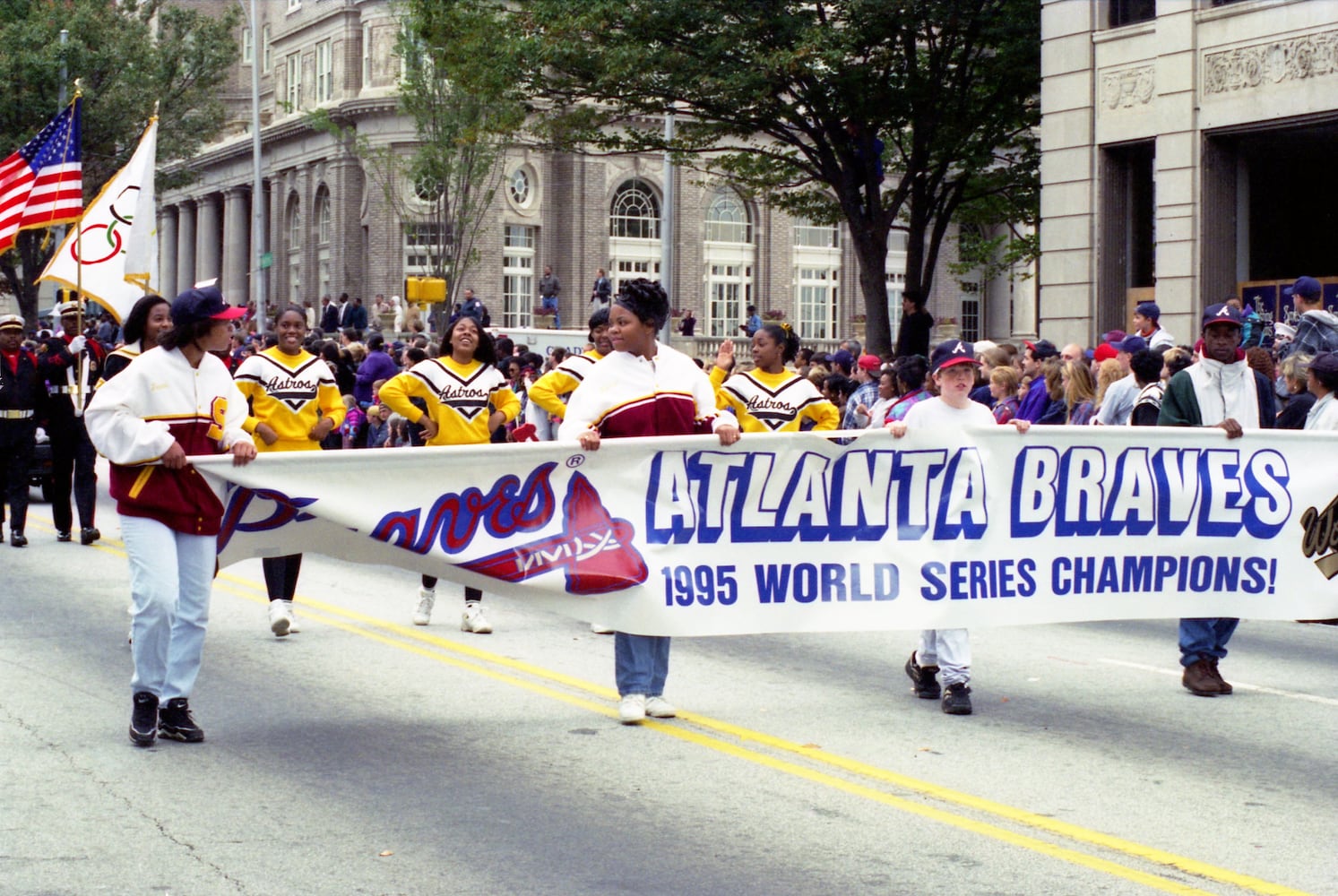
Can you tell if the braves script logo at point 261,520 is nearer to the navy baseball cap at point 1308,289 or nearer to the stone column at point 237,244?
the navy baseball cap at point 1308,289

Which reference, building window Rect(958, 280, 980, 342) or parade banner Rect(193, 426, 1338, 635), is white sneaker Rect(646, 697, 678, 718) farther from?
building window Rect(958, 280, 980, 342)

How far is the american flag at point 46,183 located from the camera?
70.4 feet

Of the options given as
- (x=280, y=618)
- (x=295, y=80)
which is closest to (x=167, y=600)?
(x=280, y=618)

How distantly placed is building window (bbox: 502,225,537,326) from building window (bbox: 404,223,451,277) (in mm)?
2938

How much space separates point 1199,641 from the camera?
30.2 feet

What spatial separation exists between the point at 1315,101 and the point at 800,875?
18.9 m

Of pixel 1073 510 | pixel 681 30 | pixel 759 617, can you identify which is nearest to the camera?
pixel 759 617

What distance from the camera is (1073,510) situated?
8953mm

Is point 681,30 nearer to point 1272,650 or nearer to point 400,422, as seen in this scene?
point 400,422

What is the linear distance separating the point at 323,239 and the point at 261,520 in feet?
191

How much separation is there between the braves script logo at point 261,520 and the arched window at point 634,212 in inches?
2173

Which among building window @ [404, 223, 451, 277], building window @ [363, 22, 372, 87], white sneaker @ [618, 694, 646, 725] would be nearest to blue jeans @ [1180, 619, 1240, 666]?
white sneaker @ [618, 694, 646, 725]

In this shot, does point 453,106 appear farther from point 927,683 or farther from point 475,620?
point 927,683

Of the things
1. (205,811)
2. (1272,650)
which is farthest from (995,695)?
(205,811)
